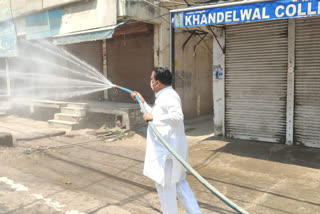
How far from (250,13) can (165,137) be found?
11.3 feet

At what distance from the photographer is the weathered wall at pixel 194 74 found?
10.8 metres

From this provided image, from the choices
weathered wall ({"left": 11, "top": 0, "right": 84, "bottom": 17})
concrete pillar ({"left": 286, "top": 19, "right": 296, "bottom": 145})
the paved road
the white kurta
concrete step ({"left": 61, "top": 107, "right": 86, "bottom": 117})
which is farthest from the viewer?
weathered wall ({"left": 11, "top": 0, "right": 84, "bottom": 17})

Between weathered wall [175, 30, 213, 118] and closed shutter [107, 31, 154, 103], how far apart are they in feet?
3.41

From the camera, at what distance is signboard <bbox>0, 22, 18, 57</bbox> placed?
13336mm

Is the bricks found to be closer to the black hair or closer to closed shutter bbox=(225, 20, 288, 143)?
the black hair

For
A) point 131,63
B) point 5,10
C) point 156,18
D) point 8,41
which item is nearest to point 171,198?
point 156,18

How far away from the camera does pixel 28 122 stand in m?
11.9

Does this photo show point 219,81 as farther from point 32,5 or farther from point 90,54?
point 32,5

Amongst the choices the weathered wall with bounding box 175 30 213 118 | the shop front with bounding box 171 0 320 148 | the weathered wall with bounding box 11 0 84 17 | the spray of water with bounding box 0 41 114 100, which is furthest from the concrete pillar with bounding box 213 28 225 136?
the weathered wall with bounding box 11 0 84 17

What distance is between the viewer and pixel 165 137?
10.8 feet

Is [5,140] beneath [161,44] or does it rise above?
beneath

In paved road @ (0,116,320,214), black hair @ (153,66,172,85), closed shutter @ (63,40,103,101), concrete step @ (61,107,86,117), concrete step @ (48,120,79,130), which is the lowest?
paved road @ (0,116,320,214)

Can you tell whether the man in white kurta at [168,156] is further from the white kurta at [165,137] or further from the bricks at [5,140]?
the bricks at [5,140]

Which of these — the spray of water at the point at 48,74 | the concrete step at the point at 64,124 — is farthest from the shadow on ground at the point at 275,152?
the spray of water at the point at 48,74
